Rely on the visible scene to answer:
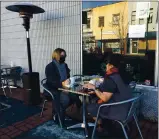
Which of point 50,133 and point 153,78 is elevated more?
point 153,78

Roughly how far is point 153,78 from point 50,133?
2.22m

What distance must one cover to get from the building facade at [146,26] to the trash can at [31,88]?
234 centimetres

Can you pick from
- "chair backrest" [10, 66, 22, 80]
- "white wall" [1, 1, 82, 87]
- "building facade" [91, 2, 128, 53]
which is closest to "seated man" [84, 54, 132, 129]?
"building facade" [91, 2, 128, 53]

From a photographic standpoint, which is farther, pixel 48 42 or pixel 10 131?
pixel 48 42

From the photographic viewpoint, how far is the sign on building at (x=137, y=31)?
372 centimetres

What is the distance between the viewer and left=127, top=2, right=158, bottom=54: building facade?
3.60 meters

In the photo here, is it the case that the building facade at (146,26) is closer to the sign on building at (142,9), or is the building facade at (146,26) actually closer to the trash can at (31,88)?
the sign on building at (142,9)

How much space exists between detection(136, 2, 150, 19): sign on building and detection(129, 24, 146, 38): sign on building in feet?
0.64

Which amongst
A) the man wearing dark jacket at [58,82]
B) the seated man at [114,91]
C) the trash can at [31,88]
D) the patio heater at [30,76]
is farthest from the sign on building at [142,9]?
the trash can at [31,88]

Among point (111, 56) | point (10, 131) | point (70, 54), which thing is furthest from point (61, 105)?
point (70, 54)

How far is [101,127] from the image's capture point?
320 cm

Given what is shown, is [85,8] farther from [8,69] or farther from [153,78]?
[8,69]

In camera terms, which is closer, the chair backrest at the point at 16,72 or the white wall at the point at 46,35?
the white wall at the point at 46,35

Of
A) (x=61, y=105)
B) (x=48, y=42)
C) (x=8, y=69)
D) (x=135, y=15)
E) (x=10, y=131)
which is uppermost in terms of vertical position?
(x=135, y=15)
